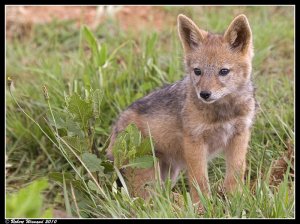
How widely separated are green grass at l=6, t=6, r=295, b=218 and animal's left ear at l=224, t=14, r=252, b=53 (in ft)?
2.45

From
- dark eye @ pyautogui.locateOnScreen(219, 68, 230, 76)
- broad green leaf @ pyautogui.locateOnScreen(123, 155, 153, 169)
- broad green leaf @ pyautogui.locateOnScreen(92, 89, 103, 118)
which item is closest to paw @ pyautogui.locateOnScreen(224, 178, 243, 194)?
broad green leaf @ pyautogui.locateOnScreen(123, 155, 153, 169)

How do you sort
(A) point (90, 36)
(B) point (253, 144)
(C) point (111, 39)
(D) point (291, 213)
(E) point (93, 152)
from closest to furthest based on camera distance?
(D) point (291, 213)
(E) point (93, 152)
(B) point (253, 144)
(A) point (90, 36)
(C) point (111, 39)

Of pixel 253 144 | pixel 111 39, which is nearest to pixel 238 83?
pixel 253 144

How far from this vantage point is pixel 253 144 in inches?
244

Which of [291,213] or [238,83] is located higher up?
[238,83]

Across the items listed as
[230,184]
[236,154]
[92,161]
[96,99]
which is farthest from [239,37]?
[92,161]

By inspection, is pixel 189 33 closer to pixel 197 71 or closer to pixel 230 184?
pixel 197 71

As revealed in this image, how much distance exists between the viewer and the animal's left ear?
206 inches

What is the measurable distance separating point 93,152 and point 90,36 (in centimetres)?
204

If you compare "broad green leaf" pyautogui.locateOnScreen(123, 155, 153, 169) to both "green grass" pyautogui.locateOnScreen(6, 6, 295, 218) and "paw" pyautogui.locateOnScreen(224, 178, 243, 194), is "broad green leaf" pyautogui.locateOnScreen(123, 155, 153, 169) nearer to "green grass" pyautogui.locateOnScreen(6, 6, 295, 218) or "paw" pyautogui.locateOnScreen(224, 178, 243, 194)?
"green grass" pyautogui.locateOnScreen(6, 6, 295, 218)

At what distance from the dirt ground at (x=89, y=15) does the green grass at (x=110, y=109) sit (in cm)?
17

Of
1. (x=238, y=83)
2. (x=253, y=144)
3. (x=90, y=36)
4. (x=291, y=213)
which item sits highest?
(x=90, y=36)

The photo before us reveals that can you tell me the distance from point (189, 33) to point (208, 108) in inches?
25.4

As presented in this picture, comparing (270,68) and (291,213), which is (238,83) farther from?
(270,68)
